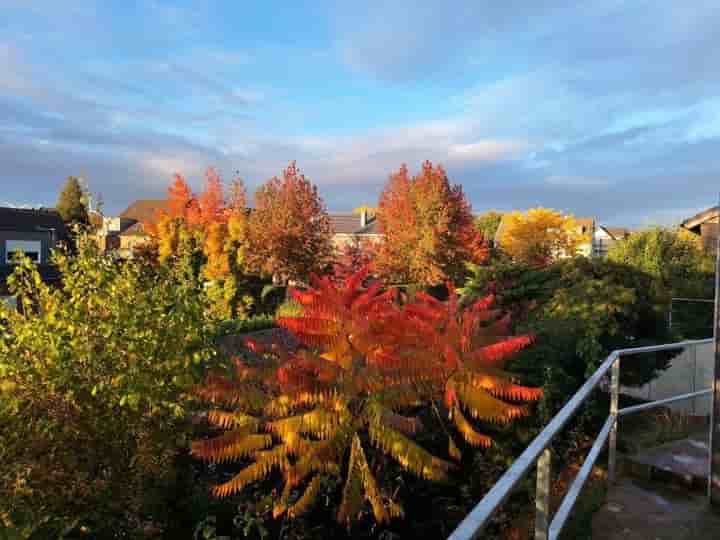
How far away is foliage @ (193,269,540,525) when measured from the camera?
4.32 m

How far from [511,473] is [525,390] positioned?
2956 mm

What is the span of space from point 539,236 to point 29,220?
46.5m

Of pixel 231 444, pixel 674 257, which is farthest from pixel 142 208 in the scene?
pixel 231 444

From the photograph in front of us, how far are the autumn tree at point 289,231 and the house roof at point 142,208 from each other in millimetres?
63560

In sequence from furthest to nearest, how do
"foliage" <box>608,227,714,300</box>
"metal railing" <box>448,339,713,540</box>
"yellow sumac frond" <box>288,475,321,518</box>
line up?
"foliage" <box>608,227,714,300</box>, "yellow sumac frond" <box>288,475,321,518</box>, "metal railing" <box>448,339,713,540</box>

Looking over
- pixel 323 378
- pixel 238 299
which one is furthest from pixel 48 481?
pixel 238 299

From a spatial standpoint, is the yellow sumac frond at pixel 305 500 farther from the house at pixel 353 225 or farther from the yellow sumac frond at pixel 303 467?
the house at pixel 353 225

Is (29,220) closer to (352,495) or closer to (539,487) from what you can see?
(352,495)

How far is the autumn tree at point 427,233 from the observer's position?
1358 inches

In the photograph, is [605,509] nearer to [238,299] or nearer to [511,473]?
[511,473]

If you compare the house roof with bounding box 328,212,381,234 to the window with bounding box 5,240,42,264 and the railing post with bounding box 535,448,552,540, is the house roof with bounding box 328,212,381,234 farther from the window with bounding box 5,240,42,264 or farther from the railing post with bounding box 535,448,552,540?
the railing post with bounding box 535,448,552,540

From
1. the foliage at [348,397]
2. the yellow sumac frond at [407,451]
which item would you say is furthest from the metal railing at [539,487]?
the foliage at [348,397]

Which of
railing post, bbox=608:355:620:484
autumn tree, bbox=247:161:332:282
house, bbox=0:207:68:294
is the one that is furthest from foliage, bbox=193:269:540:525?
house, bbox=0:207:68:294

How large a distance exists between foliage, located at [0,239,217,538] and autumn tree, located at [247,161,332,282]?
1023 inches
